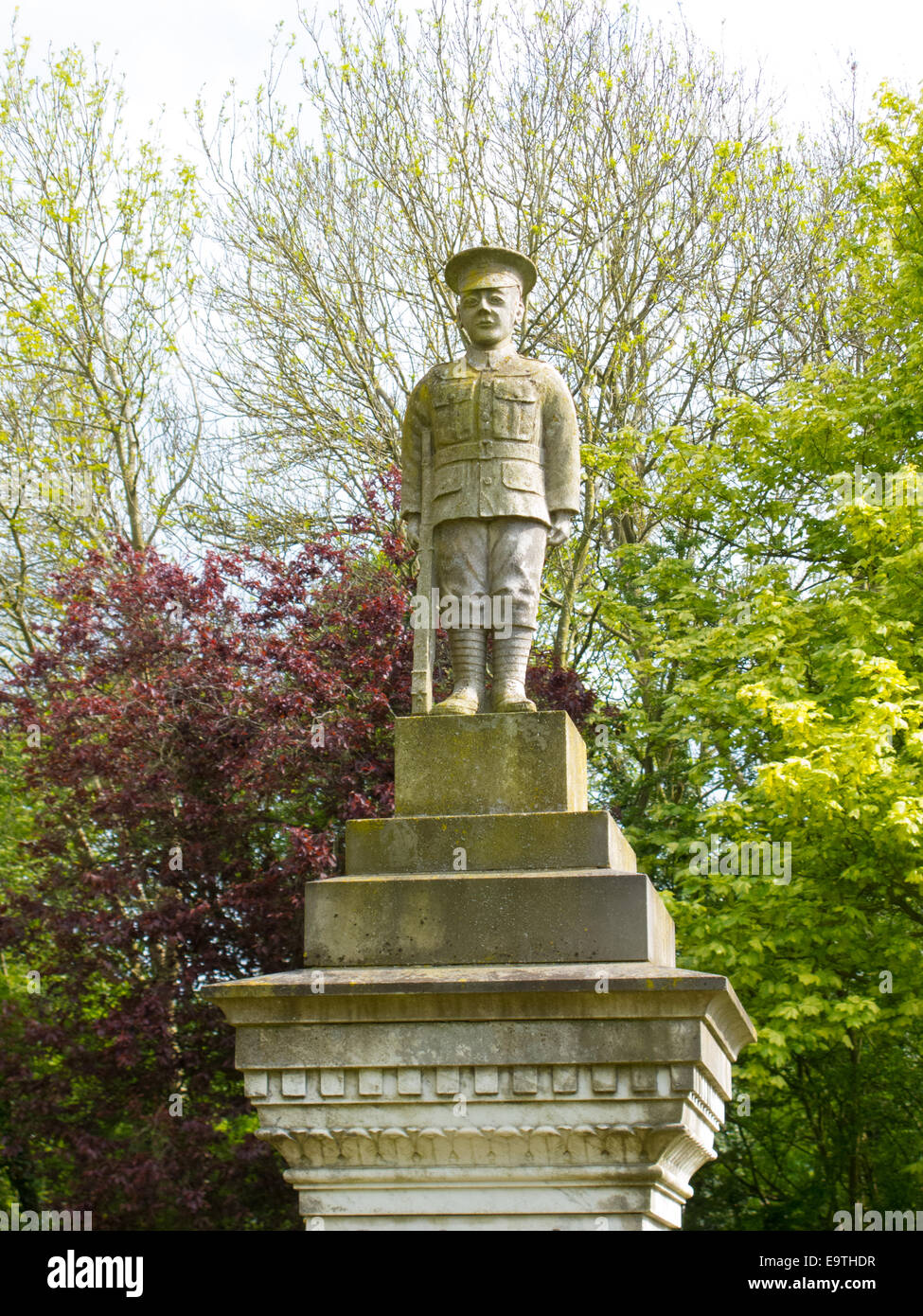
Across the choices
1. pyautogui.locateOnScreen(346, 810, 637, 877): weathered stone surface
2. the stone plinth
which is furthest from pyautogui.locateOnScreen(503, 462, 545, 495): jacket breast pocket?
the stone plinth

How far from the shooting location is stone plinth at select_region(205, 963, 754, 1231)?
5285 mm

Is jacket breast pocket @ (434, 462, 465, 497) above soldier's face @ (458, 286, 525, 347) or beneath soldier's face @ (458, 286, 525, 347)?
beneath

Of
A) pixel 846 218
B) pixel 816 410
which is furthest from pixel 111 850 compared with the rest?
pixel 846 218

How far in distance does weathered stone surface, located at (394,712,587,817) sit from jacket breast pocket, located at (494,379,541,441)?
4.22ft

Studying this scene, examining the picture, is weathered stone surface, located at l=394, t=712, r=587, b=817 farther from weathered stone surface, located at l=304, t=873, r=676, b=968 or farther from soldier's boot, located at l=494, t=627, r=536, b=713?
weathered stone surface, located at l=304, t=873, r=676, b=968

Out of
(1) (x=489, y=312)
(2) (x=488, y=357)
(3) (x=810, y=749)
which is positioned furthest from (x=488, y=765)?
(3) (x=810, y=749)

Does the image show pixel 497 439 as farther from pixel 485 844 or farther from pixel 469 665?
pixel 485 844

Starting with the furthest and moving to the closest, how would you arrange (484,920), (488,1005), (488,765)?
(488,765) < (484,920) < (488,1005)

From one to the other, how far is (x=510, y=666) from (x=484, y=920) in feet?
4.22

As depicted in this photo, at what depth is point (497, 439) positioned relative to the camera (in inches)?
261

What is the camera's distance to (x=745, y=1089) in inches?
550

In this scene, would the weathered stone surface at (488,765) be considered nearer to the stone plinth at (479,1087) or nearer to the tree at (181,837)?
the stone plinth at (479,1087)

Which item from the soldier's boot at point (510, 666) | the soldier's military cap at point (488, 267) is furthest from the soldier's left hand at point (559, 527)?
the soldier's military cap at point (488, 267)
